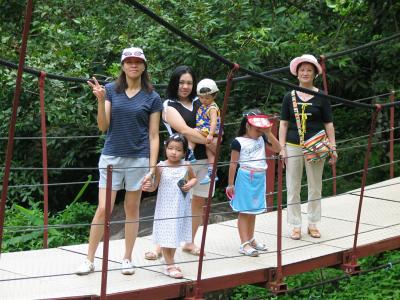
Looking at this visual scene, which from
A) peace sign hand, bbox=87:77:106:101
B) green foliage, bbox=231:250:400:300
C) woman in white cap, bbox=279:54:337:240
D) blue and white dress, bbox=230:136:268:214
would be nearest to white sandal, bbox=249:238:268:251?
blue and white dress, bbox=230:136:268:214

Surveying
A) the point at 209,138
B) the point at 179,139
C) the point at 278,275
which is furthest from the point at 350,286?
the point at 179,139

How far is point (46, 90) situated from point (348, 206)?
3.05m

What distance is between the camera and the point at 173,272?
5.35 metres

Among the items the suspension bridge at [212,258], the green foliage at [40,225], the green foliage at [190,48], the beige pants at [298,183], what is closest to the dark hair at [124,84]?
the suspension bridge at [212,258]

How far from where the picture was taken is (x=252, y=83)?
948cm

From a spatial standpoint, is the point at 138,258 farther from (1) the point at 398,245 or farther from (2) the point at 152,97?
(1) the point at 398,245

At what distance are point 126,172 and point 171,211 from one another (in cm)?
35

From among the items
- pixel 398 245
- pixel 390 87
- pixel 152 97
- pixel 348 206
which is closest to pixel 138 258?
pixel 152 97

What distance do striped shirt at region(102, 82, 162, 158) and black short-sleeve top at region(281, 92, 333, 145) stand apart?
1.33 metres

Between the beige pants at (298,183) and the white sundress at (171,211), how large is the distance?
1.08m

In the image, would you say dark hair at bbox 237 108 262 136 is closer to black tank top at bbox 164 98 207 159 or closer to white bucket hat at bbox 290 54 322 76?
black tank top at bbox 164 98 207 159

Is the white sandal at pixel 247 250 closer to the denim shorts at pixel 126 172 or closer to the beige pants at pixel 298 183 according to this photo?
the beige pants at pixel 298 183

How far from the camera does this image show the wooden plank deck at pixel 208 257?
5066mm

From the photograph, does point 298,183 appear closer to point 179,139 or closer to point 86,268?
point 179,139
